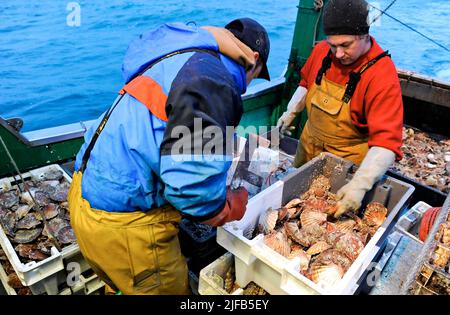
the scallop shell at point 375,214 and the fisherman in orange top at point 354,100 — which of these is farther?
the fisherman in orange top at point 354,100

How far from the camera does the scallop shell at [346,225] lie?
70.0 inches

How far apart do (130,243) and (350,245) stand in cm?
109

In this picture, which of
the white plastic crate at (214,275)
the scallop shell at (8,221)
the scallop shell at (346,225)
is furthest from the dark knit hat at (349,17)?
the scallop shell at (8,221)

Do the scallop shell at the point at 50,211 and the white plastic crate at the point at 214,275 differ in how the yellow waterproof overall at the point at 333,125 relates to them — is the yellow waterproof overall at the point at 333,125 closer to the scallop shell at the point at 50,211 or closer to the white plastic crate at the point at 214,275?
the white plastic crate at the point at 214,275

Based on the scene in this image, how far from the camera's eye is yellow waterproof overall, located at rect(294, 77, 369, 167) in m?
2.37

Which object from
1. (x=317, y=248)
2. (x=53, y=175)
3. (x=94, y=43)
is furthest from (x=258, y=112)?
(x=94, y=43)

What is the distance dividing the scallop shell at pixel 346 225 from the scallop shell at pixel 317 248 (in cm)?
17

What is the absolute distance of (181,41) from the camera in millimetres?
1398

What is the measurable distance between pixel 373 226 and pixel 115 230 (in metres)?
1.40

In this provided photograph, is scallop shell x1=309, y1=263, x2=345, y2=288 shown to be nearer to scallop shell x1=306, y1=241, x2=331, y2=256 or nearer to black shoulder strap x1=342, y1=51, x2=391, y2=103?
scallop shell x1=306, y1=241, x2=331, y2=256

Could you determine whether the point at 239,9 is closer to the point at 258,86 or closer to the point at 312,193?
the point at 258,86

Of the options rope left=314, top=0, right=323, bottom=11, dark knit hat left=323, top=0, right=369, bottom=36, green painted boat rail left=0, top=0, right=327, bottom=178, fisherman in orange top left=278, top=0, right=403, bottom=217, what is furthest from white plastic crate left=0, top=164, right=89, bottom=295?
rope left=314, top=0, right=323, bottom=11
